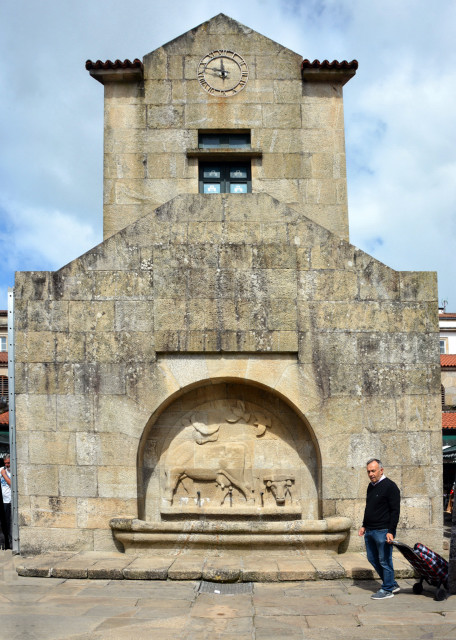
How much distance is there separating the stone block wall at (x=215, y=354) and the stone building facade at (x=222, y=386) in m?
0.02

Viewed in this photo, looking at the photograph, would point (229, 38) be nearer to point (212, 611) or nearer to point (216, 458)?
point (216, 458)

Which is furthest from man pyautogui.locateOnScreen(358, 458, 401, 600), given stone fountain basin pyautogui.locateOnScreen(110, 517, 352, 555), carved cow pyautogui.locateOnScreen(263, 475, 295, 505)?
carved cow pyautogui.locateOnScreen(263, 475, 295, 505)

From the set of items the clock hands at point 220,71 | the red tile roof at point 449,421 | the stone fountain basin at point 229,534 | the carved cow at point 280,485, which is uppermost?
the clock hands at point 220,71

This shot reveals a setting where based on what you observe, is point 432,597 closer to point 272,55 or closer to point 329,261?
point 329,261

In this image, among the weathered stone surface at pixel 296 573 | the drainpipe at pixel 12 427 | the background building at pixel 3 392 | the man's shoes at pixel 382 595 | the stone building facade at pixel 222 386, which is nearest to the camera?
the man's shoes at pixel 382 595

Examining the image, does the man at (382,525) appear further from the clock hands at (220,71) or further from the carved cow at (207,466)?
the clock hands at (220,71)

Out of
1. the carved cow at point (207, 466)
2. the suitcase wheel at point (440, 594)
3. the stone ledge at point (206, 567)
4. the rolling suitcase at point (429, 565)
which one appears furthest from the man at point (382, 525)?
the carved cow at point (207, 466)

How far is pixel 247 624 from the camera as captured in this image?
21.3 feet

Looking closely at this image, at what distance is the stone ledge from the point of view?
815 cm

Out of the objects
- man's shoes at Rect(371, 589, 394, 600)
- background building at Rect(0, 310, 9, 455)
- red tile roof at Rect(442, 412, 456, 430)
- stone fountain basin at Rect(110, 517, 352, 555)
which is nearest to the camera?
man's shoes at Rect(371, 589, 394, 600)

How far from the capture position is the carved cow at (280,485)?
9633 mm

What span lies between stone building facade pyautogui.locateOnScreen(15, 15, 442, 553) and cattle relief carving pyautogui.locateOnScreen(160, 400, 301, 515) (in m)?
0.02

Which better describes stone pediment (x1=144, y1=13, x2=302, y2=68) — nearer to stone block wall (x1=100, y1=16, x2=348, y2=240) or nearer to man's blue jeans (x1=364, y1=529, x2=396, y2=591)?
stone block wall (x1=100, y1=16, x2=348, y2=240)

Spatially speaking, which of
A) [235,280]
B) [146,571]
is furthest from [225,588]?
[235,280]
